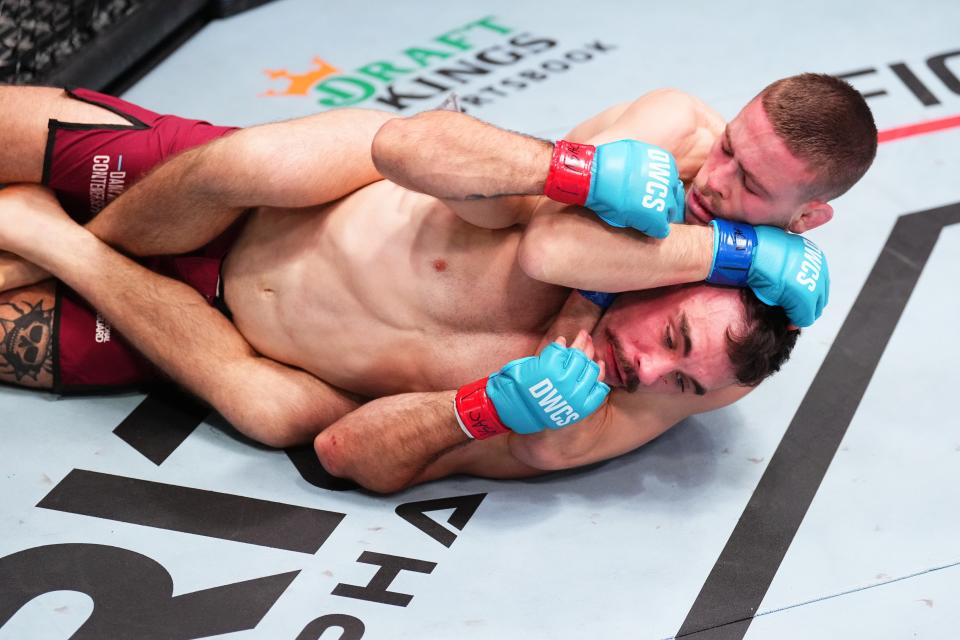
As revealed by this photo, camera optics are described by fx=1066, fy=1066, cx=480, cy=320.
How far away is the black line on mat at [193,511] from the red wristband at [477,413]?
0.39 metres

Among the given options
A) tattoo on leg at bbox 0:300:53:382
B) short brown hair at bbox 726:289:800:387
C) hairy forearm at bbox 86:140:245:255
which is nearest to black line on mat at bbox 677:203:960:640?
short brown hair at bbox 726:289:800:387

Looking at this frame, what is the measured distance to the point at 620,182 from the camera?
6.64 ft

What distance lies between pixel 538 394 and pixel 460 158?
1.64ft

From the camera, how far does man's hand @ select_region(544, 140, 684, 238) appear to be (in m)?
2.02

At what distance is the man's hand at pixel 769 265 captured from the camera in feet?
6.99

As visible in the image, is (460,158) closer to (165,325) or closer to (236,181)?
(236,181)

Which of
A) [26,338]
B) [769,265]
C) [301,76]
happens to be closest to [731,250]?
[769,265]

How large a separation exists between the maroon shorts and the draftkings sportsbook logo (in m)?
1.13

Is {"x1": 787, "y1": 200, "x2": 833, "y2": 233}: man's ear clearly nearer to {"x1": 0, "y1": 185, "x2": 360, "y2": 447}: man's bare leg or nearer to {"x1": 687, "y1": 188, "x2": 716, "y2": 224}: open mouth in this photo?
{"x1": 687, "y1": 188, "x2": 716, "y2": 224}: open mouth

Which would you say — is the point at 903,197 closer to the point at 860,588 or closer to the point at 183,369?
the point at 860,588

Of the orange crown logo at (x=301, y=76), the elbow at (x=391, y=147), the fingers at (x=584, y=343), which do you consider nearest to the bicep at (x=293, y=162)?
the elbow at (x=391, y=147)

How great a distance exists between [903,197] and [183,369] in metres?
2.29

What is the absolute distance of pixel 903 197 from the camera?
11.2 ft

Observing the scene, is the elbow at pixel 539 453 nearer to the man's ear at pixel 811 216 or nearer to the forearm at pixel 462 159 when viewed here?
the forearm at pixel 462 159
